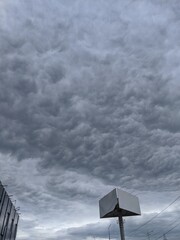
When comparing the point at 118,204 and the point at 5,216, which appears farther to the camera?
the point at 5,216

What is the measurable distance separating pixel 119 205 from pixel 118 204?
58 millimetres

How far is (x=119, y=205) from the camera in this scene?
7.46 m

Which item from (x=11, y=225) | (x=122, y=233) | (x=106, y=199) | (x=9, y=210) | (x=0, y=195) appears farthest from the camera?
(x=11, y=225)

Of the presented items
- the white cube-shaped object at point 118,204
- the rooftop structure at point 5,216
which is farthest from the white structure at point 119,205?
the rooftop structure at point 5,216

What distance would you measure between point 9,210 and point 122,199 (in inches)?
1569

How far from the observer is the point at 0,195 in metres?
34.3

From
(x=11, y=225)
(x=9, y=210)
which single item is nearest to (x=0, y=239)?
(x=9, y=210)

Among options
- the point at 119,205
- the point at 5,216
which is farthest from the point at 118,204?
the point at 5,216

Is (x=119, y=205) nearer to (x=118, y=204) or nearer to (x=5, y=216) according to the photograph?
(x=118, y=204)

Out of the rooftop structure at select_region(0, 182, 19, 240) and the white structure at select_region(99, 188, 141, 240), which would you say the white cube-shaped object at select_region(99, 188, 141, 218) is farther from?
the rooftop structure at select_region(0, 182, 19, 240)

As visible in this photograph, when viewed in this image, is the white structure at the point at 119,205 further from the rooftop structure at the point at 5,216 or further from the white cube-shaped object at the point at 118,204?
the rooftop structure at the point at 5,216

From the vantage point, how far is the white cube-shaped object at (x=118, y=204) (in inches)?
300

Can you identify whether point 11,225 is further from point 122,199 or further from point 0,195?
point 122,199

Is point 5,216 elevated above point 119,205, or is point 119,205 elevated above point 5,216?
point 5,216
